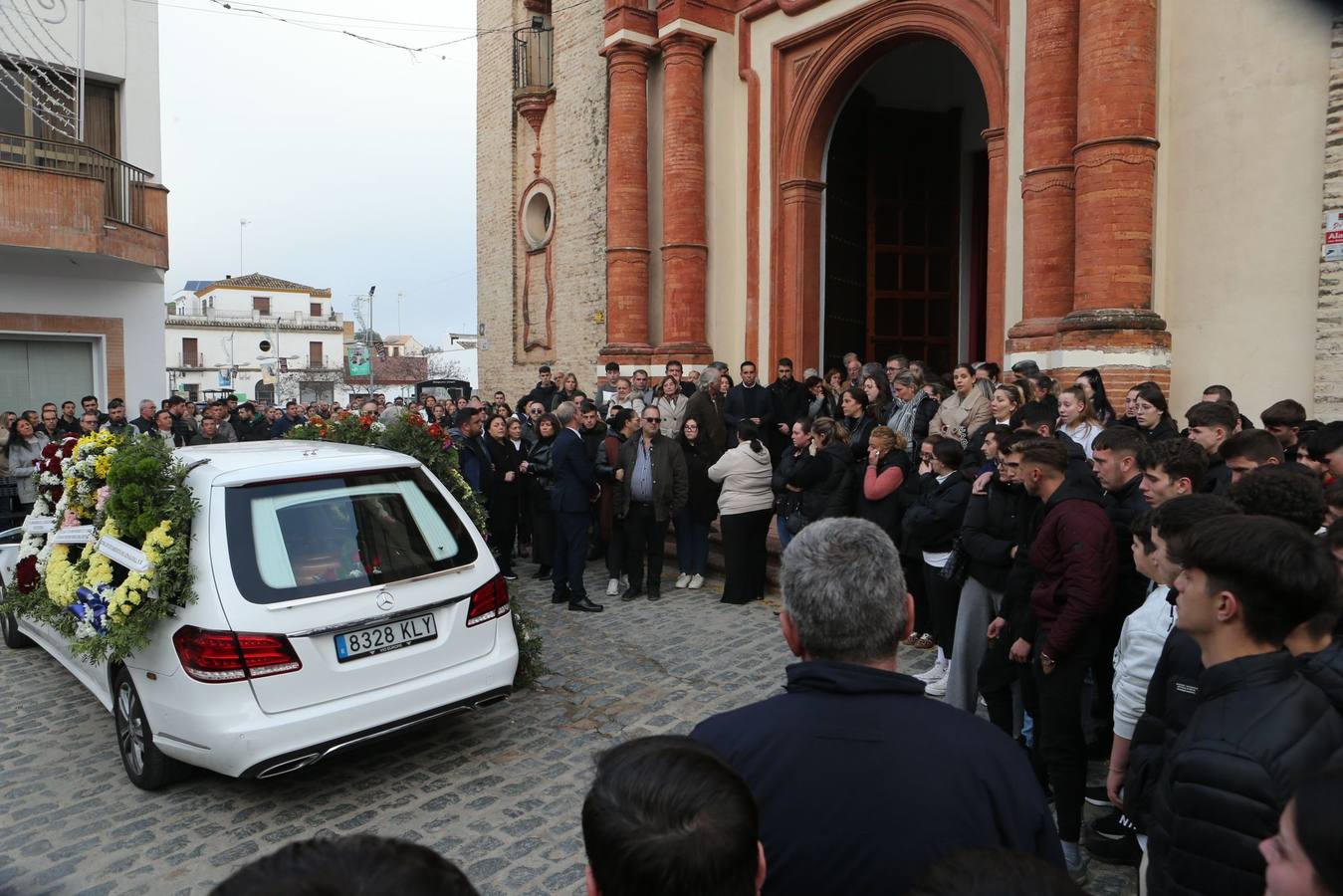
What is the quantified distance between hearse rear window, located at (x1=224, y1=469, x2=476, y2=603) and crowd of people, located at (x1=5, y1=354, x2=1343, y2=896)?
187 cm

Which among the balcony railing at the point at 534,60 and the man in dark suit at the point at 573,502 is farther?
the balcony railing at the point at 534,60

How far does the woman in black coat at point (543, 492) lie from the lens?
9.70m

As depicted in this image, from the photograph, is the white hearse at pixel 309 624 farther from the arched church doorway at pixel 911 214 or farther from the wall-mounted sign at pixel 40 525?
the arched church doorway at pixel 911 214


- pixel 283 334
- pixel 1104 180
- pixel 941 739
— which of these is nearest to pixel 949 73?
pixel 1104 180

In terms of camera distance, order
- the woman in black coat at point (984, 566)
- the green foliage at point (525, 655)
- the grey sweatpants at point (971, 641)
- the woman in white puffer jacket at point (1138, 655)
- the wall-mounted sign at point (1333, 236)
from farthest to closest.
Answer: the wall-mounted sign at point (1333, 236) → the green foliage at point (525, 655) → the grey sweatpants at point (971, 641) → the woman in black coat at point (984, 566) → the woman in white puffer jacket at point (1138, 655)

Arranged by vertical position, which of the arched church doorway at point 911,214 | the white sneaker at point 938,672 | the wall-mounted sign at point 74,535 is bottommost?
the white sneaker at point 938,672

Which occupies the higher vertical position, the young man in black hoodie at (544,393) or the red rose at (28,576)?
the young man in black hoodie at (544,393)

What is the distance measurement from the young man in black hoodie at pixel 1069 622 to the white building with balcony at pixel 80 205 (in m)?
16.3

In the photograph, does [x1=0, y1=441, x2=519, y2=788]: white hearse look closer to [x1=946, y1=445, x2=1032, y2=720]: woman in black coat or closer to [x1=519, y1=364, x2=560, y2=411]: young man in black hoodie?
[x1=946, y1=445, x2=1032, y2=720]: woman in black coat

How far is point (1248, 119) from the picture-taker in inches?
364

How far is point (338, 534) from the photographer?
15.9ft

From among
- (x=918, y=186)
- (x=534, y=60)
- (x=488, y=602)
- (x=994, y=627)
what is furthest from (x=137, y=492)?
(x=534, y=60)

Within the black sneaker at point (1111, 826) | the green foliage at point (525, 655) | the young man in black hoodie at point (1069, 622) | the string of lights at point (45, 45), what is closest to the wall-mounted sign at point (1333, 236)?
the young man in black hoodie at point (1069, 622)

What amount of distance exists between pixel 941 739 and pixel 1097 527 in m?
2.67
